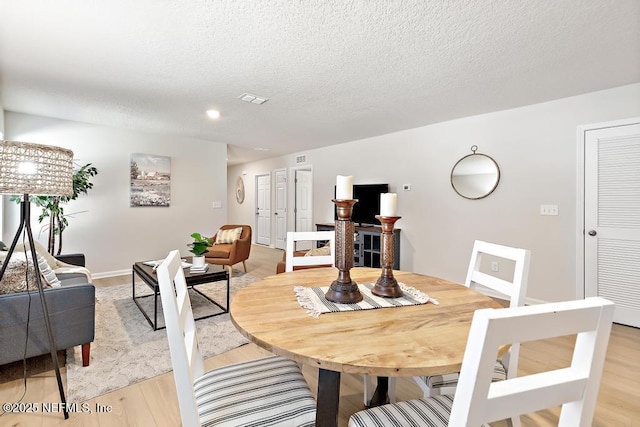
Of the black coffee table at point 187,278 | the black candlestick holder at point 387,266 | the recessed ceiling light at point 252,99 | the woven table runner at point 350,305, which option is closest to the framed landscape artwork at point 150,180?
the black coffee table at point 187,278

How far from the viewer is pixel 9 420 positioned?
150 centimetres

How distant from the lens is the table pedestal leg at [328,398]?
2.84 feet

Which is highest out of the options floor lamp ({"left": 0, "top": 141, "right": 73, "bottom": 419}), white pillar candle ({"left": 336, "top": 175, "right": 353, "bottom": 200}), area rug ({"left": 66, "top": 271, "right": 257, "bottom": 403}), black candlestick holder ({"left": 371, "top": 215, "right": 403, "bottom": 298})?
floor lamp ({"left": 0, "top": 141, "right": 73, "bottom": 419})

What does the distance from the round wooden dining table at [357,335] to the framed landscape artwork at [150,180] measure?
4.31m

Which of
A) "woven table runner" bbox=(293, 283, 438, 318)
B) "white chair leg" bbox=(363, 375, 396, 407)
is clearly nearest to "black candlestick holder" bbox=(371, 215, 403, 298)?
"woven table runner" bbox=(293, 283, 438, 318)

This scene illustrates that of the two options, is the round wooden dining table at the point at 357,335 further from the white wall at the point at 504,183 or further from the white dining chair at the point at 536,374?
the white wall at the point at 504,183

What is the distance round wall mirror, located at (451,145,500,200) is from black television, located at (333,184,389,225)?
1.09 meters

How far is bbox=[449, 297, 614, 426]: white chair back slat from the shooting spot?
1.68ft

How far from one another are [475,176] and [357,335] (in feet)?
11.2

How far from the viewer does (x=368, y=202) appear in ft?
15.6

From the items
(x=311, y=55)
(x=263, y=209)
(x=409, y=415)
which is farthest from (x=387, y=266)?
(x=263, y=209)

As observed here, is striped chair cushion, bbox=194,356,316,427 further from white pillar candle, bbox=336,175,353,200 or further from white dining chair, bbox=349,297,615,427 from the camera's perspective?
white pillar candle, bbox=336,175,353,200

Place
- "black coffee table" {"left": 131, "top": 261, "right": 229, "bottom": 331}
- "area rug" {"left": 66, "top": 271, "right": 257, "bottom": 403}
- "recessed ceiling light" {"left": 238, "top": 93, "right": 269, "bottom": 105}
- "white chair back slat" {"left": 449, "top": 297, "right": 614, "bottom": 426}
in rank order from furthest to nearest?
"recessed ceiling light" {"left": 238, "top": 93, "right": 269, "bottom": 105}
"black coffee table" {"left": 131, "top": 261, "right": 229, "bottom": 331}
"area rug" {"left": 66, "top": 271, "right": 257, "bottom": 403}
"white chair back slat" {"left": 449, "top": 297, "right": 614, "bottom": 426}

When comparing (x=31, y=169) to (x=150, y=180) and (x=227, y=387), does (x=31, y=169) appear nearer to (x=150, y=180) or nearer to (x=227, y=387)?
(x=227, y=387)
